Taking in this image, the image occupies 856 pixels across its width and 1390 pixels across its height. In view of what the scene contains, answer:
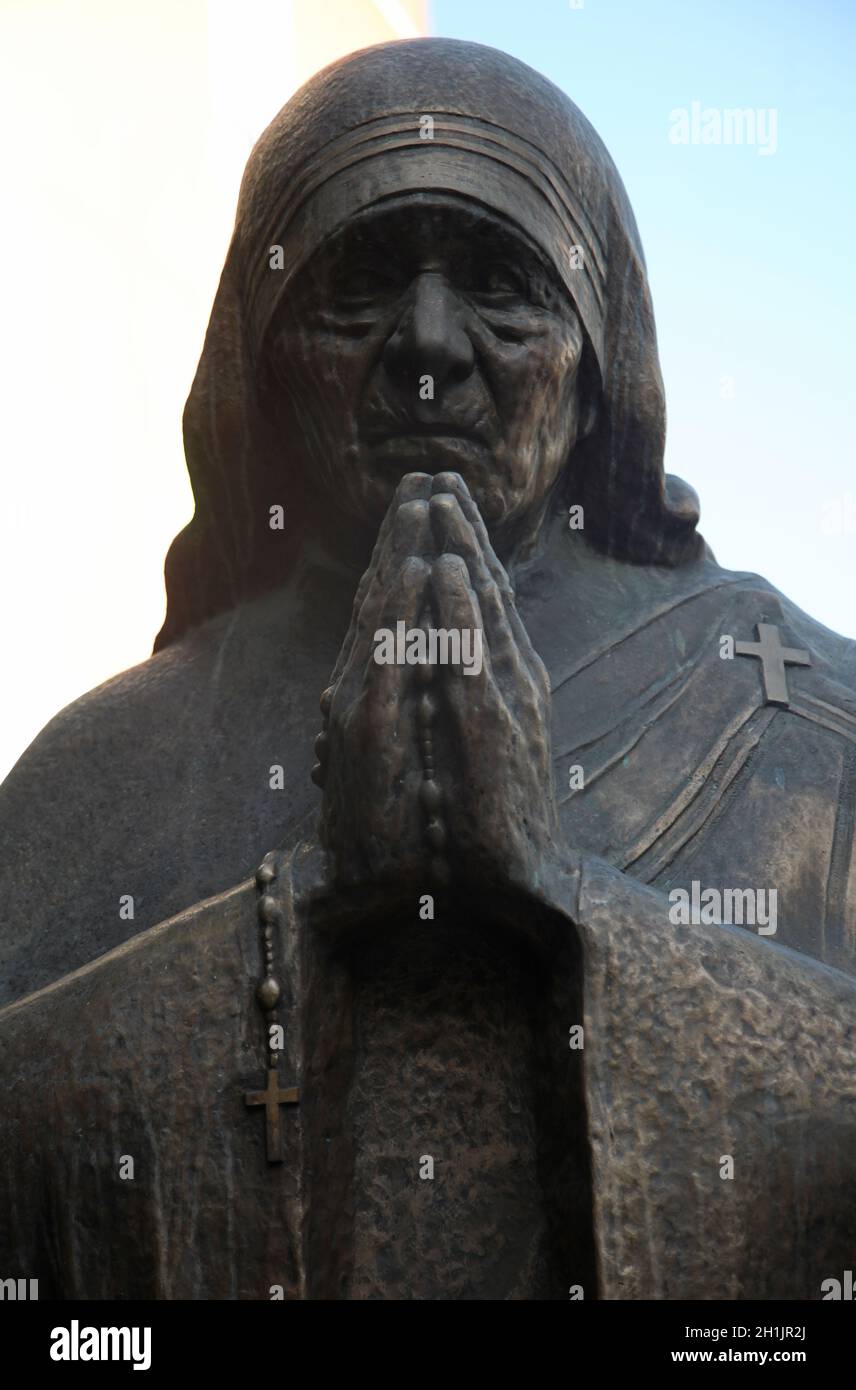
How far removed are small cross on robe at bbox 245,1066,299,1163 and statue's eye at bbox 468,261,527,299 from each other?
4.92 feet

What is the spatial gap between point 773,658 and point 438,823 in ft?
3.77

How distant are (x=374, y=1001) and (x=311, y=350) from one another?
48.7 inches

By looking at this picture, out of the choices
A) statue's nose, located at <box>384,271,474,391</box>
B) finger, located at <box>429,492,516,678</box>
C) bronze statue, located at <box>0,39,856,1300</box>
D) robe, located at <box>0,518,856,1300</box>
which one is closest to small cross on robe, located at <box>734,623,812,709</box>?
bronze statue, located at <box>0,39,856,1300</box>

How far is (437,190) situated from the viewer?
4.09 meters

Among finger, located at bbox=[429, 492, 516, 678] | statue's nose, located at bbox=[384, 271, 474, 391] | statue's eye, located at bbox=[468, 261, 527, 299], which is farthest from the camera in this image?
statue's eye, located at bbox=[468, 261, 527, 299]

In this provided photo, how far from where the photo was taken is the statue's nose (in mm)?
4027

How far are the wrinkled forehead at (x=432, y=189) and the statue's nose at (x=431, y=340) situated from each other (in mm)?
A: 182

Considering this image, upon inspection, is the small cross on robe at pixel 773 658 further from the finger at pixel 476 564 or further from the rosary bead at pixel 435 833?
the rosary bead at pixel 435 833

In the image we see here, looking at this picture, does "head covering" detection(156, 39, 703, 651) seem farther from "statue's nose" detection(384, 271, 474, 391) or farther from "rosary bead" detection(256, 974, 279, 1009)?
"rosary bead" detection(256, 974, 279, 1009)

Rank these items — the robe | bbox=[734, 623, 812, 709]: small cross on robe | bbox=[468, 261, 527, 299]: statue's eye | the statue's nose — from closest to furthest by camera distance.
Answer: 1. the robe
2. the statue's nose
3. bbox=[468, 261, 527, 299]: statue's eye
4. bbox=[734, 623, 812, 709]: small cross on robe

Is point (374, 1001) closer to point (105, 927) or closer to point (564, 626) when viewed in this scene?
point (105, 927)

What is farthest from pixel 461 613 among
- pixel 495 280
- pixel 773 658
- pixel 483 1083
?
pixel 773 658

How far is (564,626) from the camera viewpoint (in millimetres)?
4414

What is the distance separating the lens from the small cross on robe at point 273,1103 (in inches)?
136
